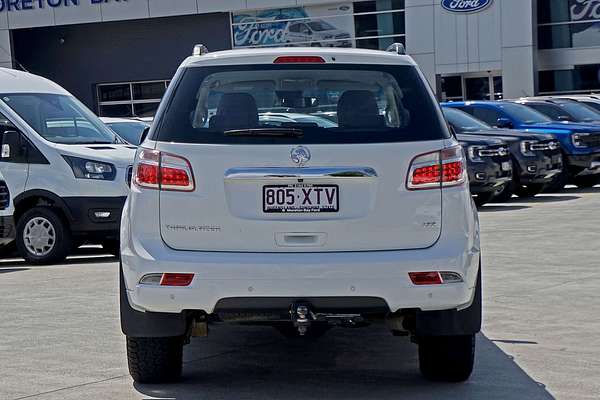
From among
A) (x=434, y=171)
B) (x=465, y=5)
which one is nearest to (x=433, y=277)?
(x=434, y=171)

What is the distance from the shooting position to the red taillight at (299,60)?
20.9 ft

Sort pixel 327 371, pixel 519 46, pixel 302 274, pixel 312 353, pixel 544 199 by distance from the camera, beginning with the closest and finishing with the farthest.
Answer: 1. pixel 302 274
2. pixel 327 371
3. pixel 312 353
4. pixel 544 199
5. pixel 519 46

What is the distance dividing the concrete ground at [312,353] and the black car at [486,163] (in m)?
7.21

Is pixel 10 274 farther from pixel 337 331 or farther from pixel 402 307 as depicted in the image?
pixel 402 307

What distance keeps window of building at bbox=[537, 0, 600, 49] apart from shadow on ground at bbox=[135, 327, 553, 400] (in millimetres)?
38281

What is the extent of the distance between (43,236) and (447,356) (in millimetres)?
7606

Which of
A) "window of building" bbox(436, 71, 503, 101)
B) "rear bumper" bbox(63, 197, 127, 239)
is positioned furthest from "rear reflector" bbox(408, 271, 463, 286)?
"window of building" bbox(436, 71, 503, 101)

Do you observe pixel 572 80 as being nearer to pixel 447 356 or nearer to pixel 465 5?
pixel 465 5

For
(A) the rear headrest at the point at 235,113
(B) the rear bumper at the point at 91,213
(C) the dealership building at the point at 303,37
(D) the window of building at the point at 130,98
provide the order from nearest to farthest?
(A) the rear headrest at the point at 235,113 → (B) the rear bumper at the point at 91,213 → (C) the dealership building at the point at 303,37 → (D) the window of building at the point at 130,98

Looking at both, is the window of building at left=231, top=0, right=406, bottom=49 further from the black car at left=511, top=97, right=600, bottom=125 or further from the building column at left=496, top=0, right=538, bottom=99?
the black car at left=511, top=97, right=600, bottom=125

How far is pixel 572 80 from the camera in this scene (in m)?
45.6

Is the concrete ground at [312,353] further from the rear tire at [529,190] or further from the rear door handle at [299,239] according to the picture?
the rear tire at [529,190]

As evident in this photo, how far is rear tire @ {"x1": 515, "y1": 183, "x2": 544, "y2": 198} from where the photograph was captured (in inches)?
849

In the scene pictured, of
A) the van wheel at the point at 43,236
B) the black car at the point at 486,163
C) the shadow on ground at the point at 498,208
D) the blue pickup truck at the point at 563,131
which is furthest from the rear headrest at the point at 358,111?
the blue pickup truck at the point at 563,131
